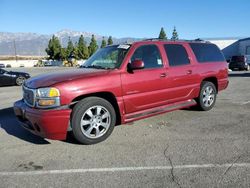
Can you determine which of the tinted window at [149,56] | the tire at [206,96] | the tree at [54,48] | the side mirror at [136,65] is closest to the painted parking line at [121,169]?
the side mirror at [136,65]

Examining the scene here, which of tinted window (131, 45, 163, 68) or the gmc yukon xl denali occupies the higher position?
tinted window (131, 45, 163, 68)

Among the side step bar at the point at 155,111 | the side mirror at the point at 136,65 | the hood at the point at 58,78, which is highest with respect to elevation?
the side mirror at the point at 136,65

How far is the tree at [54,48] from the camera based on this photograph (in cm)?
8488

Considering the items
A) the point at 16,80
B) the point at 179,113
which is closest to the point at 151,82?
the point at 179,113

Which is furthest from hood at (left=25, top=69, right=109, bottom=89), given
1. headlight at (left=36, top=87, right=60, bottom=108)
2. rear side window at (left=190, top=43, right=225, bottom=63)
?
rear side window at (left=190, top=43, right=225, bottom=63)

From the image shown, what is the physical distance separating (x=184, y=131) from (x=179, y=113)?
5.33 ft

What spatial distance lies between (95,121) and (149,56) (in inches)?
73.0

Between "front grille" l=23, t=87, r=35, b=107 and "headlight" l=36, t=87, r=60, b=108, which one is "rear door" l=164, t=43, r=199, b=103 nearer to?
"headlight" l=36, t=87, r=60, b=108

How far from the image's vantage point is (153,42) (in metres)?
6.68

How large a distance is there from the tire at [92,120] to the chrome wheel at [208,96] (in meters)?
3.11

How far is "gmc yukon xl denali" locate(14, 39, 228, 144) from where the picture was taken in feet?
17.0

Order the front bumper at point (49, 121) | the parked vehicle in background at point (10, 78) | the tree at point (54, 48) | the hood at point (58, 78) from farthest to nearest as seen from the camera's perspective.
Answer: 1. the tree at point (54, 48)
2. the parked vehicle in background at point (10, 78)
3. the hood at point (58, 78)
4. the front bumper at point (49, 121)

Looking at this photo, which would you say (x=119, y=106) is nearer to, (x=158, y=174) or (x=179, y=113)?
(x=158, y=174)

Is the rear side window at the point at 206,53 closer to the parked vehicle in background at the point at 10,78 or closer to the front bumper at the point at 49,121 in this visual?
the front bumper at the point at 49,121
